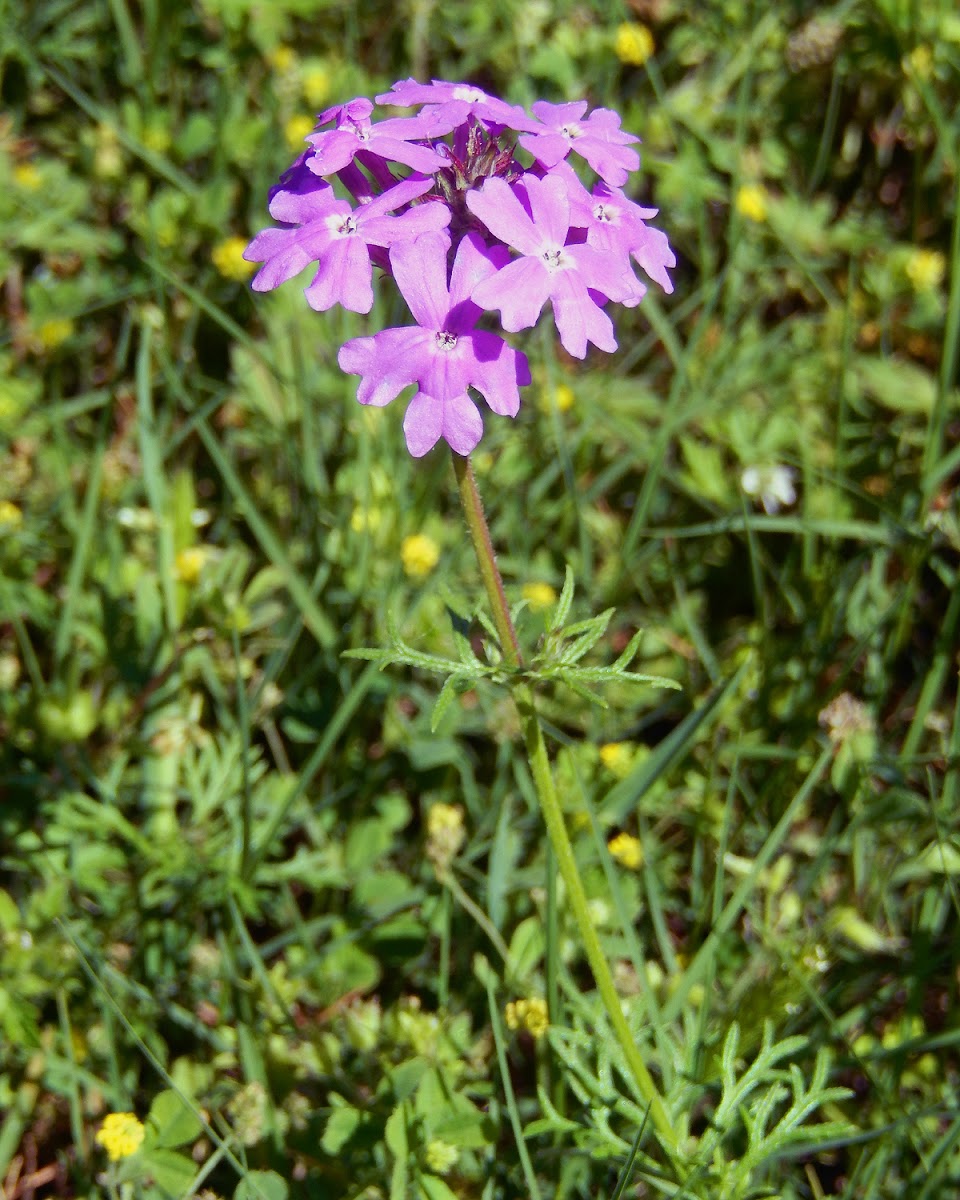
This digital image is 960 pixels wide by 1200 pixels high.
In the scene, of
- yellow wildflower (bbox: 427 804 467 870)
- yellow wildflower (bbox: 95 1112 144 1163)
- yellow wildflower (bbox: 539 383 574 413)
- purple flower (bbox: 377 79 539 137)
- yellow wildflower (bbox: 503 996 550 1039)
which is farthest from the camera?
yellow wildflower (bbox: 539 383 574 413)

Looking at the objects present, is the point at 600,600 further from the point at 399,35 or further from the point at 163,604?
the point at 399,35

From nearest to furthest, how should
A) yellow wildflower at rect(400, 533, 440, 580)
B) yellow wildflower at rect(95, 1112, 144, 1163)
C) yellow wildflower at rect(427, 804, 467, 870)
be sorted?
yellow wildflower at rect(95, 1112, 144, 1163)
yellow wildflower at rect(427, 804, 467, 870)
yellow wildflower at rect(400, 533, 440, 580)

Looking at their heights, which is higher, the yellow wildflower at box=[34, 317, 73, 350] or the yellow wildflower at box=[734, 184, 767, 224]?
the yellow wildflower at box=[734, 184, 767, 224]

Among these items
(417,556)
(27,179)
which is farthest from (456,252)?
(27,179)

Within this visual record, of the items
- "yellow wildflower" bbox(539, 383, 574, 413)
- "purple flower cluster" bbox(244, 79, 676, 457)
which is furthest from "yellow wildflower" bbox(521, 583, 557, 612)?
"purple flower cluster" bbox(244, 79, 676, 457)

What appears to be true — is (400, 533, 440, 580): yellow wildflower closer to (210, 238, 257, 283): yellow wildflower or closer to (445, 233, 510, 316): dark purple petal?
(210, 238, 257, 283): yellow wildflower

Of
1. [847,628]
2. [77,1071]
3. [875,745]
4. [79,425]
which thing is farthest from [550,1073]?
[79,425]

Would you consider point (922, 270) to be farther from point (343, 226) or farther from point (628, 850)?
point (343, 226)
